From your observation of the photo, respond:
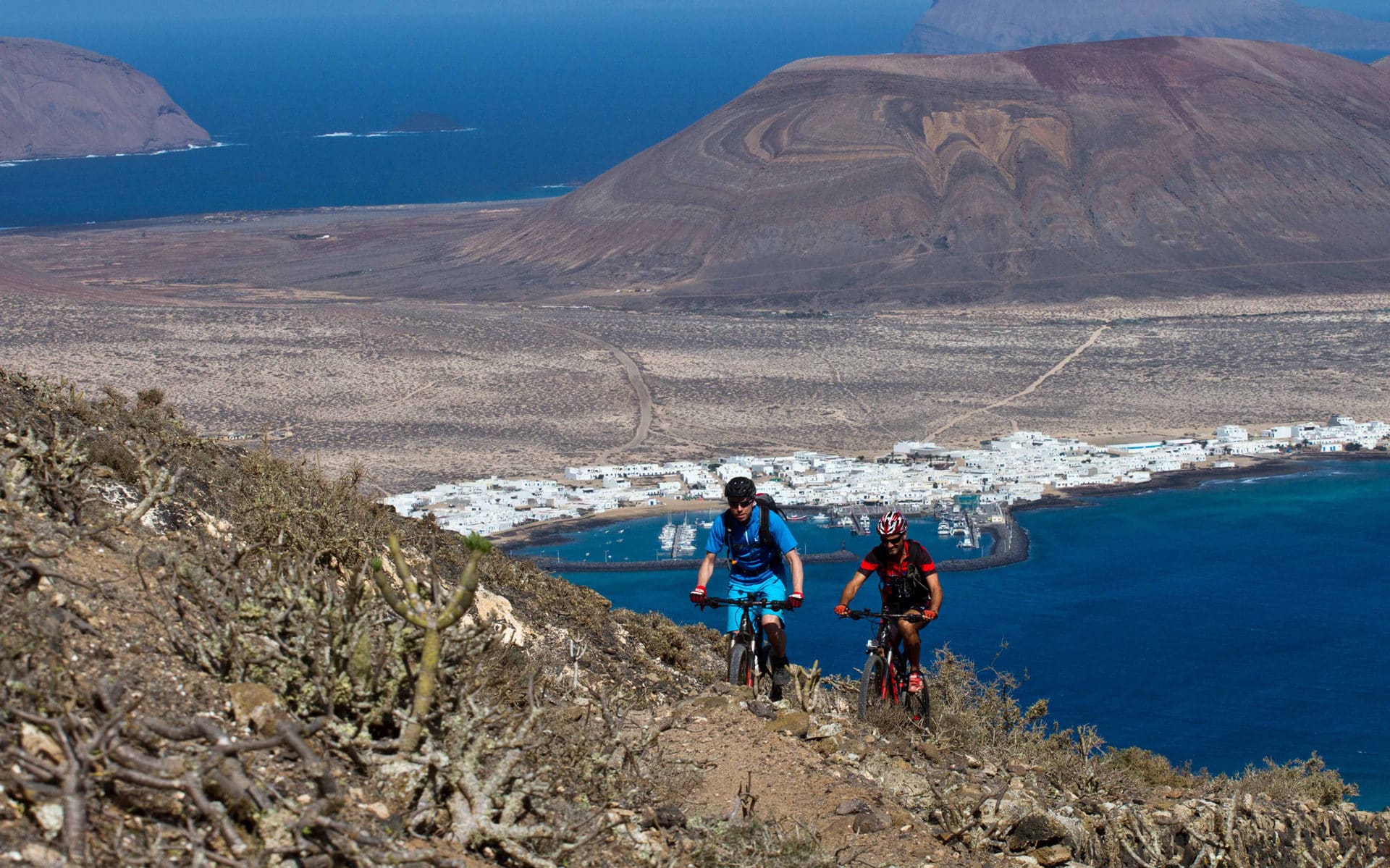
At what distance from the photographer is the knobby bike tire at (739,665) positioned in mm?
6664

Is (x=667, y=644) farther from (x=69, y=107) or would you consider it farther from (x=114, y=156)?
(x=69, y=107)

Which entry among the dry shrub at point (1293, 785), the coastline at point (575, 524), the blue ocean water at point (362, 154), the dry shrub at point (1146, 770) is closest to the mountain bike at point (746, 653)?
the dry shrub at point (1146, 770)

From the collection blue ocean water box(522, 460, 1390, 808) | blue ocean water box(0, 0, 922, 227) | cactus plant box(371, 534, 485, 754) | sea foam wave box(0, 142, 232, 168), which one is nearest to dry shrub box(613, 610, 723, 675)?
cactus plant box(371, 534, 485, 754)

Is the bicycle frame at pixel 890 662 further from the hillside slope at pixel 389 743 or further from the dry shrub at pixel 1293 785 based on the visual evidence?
the dry shrub at pixel 1293 785

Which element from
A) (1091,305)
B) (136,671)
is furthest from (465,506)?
(1091,305)

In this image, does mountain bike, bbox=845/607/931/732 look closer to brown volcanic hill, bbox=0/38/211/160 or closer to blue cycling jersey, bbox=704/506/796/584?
blue cycling jersey, bbox=704/506/796/584

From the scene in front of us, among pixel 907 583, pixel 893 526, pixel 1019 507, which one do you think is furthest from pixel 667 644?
pixel 1019 507

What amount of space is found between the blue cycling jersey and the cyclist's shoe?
36cm

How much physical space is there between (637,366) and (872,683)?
124ft

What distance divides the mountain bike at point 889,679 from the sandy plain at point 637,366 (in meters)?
25.7

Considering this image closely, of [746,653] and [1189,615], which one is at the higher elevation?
[746,653]

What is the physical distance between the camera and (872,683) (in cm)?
661

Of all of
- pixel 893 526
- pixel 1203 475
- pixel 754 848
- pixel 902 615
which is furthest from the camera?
pixel 1203 475

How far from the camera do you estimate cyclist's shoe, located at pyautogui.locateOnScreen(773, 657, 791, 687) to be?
6582 mm
